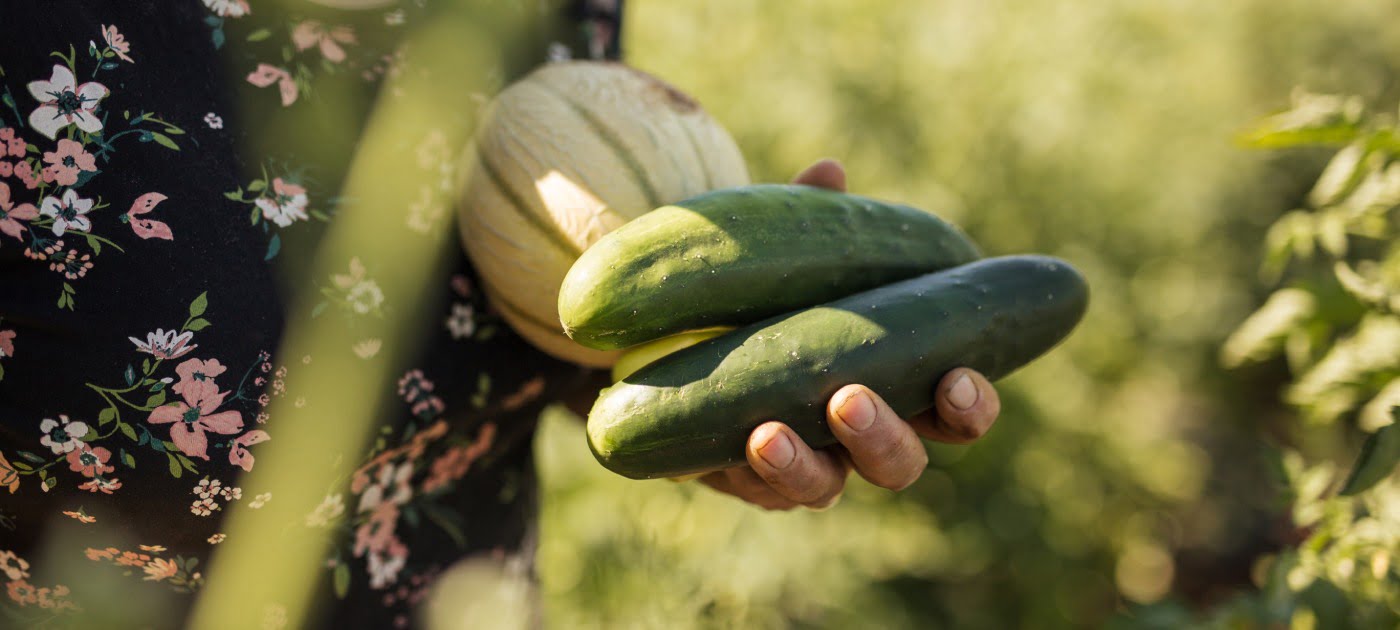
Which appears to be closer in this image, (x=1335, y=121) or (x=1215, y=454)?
(x=1335, y=121)

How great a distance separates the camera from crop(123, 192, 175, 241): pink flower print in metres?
0.92

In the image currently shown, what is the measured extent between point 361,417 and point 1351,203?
56.2 inches

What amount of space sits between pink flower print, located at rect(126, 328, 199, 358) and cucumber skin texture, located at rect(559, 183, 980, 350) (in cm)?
40

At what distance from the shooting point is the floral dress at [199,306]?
888 mm

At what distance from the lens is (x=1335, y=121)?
1184 mm

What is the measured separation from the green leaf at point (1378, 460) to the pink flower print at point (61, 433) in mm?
1346

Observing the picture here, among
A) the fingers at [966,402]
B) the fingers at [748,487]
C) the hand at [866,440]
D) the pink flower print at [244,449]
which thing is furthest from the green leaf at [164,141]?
the fingers at [966,402]

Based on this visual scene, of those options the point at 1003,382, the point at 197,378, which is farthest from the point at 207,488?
the point at 1003,382

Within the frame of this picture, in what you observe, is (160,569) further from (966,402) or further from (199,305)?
A: (966,402)

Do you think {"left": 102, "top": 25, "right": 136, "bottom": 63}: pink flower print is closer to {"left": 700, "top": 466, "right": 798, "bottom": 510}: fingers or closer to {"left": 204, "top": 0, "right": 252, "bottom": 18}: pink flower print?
{"left": 204, "top": 0, "right": 252, "bottom": 18}: pink flower print

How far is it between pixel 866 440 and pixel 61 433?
34.5 inches

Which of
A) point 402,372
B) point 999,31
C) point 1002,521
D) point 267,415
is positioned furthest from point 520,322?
point 999,31

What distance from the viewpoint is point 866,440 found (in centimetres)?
107

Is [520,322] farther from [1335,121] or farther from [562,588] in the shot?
[562,588]
